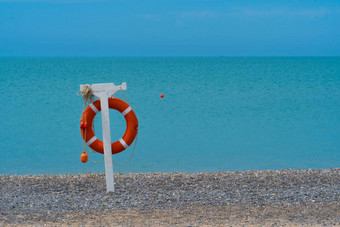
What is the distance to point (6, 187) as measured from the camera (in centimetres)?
475

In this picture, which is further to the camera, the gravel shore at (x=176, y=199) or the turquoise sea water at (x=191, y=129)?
the turquoise sea water at (x=191, y=129)

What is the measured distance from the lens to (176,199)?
4.12 m

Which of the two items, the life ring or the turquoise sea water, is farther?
the turquoise sea water

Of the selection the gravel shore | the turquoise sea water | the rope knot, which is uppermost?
the turquoise sea water

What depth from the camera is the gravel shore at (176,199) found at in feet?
11.5

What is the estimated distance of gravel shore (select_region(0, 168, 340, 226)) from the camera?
3510mm

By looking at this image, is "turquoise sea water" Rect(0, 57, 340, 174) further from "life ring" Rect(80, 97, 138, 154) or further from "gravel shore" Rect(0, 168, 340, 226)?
"life ring" Rect(80, 97, 138, 154)

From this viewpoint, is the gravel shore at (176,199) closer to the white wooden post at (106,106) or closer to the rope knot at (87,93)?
the white wooden post at (106,106)

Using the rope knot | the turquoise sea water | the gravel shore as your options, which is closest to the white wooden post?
the rope knot

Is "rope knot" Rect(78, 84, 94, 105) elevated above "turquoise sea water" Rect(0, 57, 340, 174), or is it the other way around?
"turquoise sea water" Rect(0, 57, 340, 174)

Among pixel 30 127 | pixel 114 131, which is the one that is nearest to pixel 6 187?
pixel 114 131

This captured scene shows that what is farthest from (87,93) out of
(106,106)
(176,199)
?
(176,199)

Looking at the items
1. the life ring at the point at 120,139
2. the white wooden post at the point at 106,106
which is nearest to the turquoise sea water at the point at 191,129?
the life ring at the point at 120,139

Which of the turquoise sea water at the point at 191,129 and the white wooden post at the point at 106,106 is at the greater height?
the turquoise sea water at the point at 191,129
